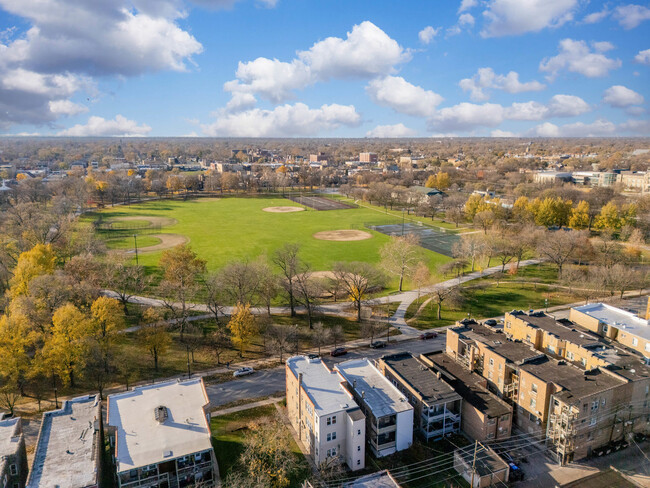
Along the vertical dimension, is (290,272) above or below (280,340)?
above

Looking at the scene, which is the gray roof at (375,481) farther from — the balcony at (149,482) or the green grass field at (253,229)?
the green grass field at (253,229)

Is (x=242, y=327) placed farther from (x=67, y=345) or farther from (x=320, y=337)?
(x=67, y=345)

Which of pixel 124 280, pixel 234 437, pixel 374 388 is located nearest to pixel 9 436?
pixel 234 437

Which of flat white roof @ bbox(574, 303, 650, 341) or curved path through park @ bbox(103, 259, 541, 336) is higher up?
flat white roof @ bbox(574, 303, 650, 341)

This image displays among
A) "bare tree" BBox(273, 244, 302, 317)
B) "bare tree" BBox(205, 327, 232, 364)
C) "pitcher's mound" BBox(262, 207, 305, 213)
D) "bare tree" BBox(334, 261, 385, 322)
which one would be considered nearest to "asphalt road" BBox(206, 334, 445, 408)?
"bare tree" BBox(205, 327, 232, 364)

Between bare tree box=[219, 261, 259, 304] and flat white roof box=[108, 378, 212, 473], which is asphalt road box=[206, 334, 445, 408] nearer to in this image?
flat white roof box=[108, 378, 212, 473]

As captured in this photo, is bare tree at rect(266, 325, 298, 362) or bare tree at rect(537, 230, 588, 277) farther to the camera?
bare tree at rect(537, 230, 588, 277)

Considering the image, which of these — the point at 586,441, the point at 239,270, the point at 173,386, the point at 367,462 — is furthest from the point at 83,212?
the point at 586,441
